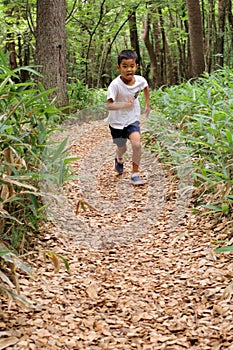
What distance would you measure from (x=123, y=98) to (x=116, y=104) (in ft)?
0.42

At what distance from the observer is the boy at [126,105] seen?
3.99 metres

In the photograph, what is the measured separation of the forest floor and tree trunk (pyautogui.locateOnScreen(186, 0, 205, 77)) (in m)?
3.70

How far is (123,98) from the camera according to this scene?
13.6 ft

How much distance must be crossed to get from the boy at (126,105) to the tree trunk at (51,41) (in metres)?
2.05

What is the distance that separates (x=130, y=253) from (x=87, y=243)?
32 centimetres

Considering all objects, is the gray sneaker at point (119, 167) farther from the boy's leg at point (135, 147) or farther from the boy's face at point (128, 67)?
the boy's face at point (128, 67)

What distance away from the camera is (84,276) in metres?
2.46

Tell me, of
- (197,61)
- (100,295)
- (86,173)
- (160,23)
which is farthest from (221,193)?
(160,23)

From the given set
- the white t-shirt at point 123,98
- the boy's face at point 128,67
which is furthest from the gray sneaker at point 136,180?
the boy's face at point 128,67

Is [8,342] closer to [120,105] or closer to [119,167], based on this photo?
[120,105]

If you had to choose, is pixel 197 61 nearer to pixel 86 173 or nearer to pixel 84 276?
pixel 86 173

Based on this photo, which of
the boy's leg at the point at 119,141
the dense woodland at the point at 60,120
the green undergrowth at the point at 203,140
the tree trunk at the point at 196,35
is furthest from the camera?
the tree trunk at the point at 196,35

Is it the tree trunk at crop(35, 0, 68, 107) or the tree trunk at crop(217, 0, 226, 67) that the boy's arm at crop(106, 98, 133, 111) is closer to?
the tree trunk at crop(35, 0, 68, 107)

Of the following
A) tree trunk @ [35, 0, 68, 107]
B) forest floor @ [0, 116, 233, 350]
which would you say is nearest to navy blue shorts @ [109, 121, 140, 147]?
forest floor @ [0, 116, 233, 350]
